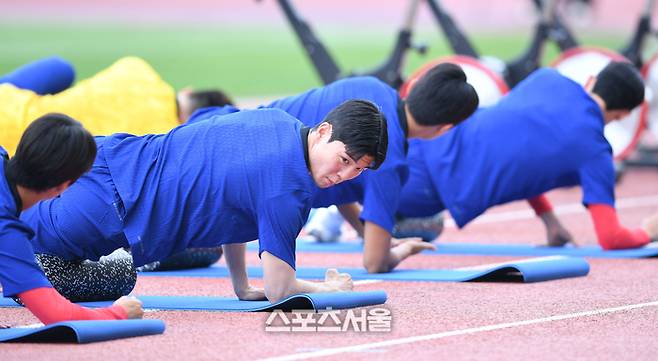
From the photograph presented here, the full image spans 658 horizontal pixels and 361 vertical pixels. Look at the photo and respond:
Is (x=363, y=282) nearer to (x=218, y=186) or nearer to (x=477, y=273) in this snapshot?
(x=477, y=273)

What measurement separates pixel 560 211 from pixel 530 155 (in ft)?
9.57

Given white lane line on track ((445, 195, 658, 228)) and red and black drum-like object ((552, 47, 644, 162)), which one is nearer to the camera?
white lane line on track ((445, 195, 658, 228))

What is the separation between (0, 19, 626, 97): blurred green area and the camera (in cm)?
2044

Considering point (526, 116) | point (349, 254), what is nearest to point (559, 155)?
point (526, 116)

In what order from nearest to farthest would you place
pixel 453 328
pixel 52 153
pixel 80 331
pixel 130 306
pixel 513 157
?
1. pixel 52 153
2. pixel 80 331
3. pixel 130 306
4. pixel 453 328
5. pixel 513 157

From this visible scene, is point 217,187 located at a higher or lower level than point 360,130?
lower

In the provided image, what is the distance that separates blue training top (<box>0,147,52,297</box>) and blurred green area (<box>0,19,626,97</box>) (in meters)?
→ 14.3

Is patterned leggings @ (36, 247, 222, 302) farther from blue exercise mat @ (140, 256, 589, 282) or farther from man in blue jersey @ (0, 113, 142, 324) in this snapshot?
blue exercise mat @ (140, 256, 589, 282)

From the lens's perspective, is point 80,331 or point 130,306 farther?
point 130,306

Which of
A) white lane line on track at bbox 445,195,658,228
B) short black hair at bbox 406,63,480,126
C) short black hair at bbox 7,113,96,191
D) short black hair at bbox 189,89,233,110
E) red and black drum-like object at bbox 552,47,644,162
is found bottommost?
white lane line on track at bbox 445,195,658,228

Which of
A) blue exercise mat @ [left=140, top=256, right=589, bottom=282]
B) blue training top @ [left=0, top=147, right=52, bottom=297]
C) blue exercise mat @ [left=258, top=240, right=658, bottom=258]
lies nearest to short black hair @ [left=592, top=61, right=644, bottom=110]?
blue exercise mat @ [left=258, top=240, right=658, bottom=258]

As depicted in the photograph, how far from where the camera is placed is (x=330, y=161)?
15.1 feet

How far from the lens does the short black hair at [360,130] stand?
4.56m

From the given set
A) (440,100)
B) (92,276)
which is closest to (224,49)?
(440,100)
